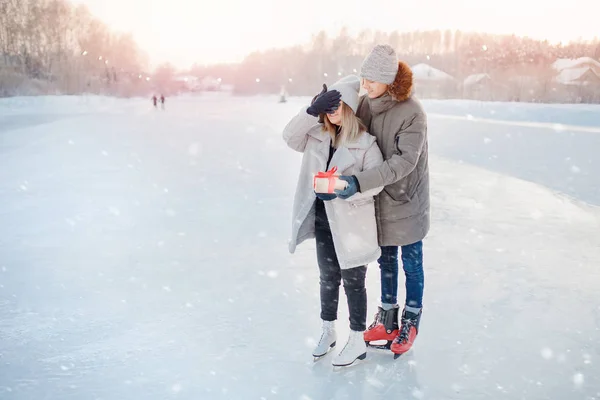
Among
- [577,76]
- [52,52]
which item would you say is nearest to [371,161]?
[577,76]

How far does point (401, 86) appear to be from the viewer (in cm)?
251

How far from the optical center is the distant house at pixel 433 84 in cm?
4356

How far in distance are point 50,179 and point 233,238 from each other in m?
4.36

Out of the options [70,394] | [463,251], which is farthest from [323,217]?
[463,251]

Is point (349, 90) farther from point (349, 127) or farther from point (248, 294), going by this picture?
point (248, 294)

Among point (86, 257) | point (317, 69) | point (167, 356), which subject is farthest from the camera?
point (317, 69)

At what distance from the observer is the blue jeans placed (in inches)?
110

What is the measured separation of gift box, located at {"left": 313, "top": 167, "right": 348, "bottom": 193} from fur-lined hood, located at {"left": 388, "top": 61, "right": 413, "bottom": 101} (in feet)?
1.62

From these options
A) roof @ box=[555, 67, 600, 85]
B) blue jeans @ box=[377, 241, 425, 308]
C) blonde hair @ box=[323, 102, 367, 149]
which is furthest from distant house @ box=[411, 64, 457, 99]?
blonde hair @ box=[323, 102, 367, 149]

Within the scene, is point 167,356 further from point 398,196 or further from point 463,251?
point 463,251

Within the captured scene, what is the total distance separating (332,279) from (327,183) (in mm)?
629

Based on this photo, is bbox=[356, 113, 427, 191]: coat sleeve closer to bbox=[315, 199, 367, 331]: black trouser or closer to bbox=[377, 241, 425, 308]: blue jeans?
bbox=[315, 199, 367, 331]: black trouser

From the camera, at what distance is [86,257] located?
447 centimetres

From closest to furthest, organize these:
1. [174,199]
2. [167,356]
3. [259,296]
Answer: [167,356] → [259,296] → [174,199]
